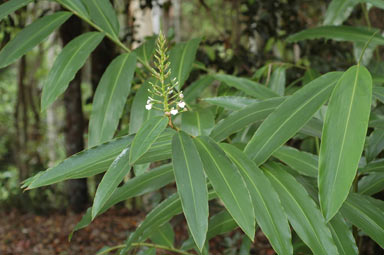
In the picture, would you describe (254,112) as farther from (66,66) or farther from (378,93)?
(66,66)

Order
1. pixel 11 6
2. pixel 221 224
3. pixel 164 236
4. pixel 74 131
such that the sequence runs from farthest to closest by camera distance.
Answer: pixel 74 131
pixel 164 236
pixel 221 224
pixel 11 6

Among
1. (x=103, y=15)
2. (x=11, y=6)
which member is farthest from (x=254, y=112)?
(x=11, y=6)

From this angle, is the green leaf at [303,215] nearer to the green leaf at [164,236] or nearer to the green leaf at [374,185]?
the green leaf at [374,185]

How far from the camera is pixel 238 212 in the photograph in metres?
0.64

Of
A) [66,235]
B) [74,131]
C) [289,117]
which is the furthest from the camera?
[74,131]

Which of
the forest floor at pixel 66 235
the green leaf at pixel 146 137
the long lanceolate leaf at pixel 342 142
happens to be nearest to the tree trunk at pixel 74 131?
the forest floor at pixel 66 235

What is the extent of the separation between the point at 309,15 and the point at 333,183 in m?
3.69

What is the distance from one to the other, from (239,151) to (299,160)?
23cm

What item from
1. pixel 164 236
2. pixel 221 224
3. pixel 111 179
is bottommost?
pixel 164 236

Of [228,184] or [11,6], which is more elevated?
[11,6]

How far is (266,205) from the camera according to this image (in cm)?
72

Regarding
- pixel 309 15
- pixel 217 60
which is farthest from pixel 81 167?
pixel 309 15

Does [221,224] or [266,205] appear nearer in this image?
[266,205]

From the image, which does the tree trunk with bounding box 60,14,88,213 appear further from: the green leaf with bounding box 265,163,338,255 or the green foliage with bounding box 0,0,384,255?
the green leaf with bounding box 265,163,338,255
